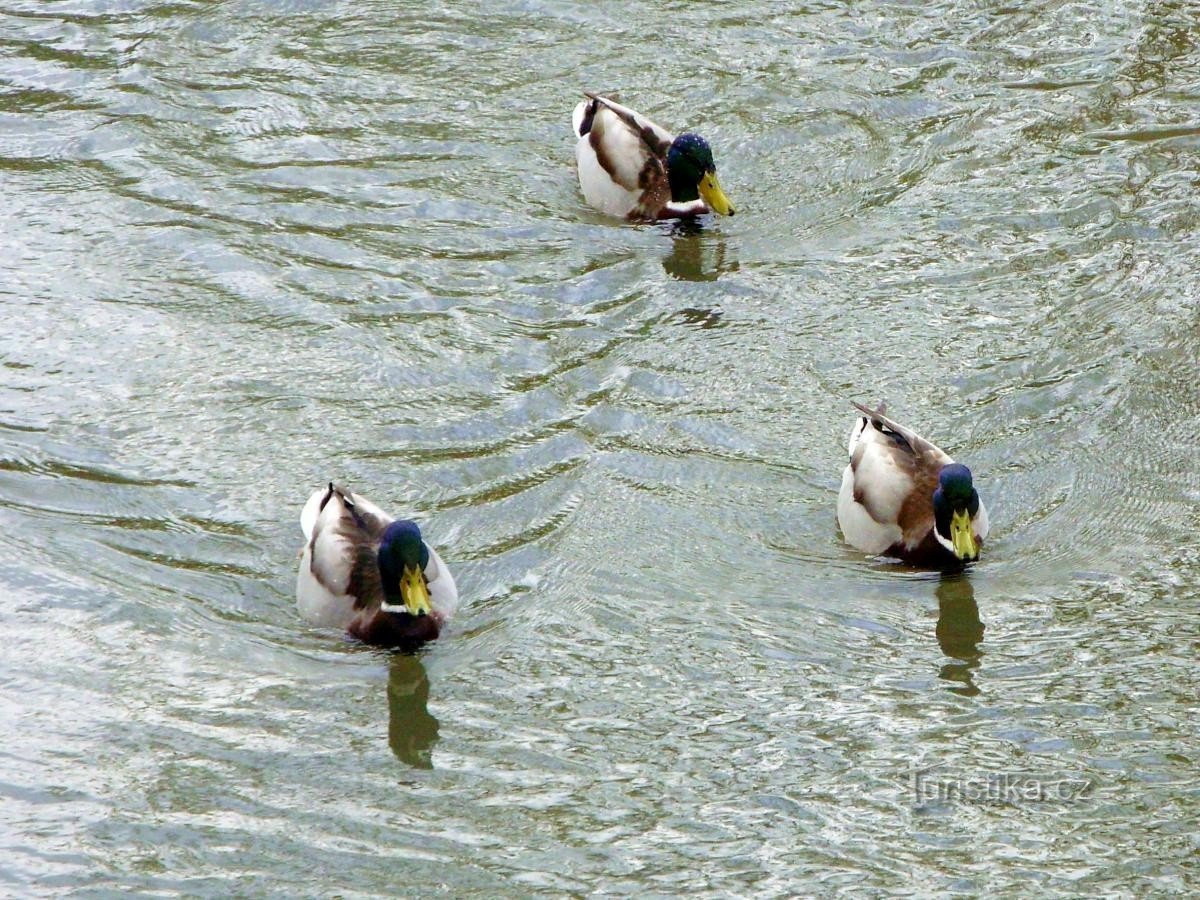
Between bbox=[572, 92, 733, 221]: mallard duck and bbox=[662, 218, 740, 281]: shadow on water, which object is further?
bbox=[572, 92, 733, 221]: mallard duck

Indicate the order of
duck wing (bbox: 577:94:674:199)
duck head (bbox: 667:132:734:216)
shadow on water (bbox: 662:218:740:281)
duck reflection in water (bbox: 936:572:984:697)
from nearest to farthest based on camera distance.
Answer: duck reflection in water (bbox: 936:572:984:697), shadow on water (bbox: 662:218:740:281), duck head (bbox: 667:132:734:216), duck wing (bbox: 577:94:674:199)

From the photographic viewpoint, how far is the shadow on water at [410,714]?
22.0ft

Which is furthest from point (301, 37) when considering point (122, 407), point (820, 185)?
point (122, 407)

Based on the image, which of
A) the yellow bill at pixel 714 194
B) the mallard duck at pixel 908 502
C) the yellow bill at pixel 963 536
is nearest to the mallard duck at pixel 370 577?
the mallard duck at pixel 908 502

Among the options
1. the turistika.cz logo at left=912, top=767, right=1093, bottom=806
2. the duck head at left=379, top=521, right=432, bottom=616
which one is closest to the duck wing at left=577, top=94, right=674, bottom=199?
the duck head at left=379, top=521, right=432, bottom=616

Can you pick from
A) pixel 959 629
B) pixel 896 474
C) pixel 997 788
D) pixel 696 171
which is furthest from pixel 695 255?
pixel 997 788

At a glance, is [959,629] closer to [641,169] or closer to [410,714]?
[410,714]

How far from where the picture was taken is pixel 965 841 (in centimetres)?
607

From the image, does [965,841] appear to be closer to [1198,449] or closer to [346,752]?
[346,752]

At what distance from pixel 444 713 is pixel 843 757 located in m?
1.52

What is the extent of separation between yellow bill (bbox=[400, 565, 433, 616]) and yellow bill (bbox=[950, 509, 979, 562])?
2.25m

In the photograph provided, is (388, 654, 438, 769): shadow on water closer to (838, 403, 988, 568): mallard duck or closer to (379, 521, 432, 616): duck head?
(379, 521, 432, 616): duck head

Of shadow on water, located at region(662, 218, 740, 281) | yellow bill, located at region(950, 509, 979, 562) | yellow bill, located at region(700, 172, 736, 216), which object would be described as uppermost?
yellow bill, located at region(700, 172, 736, 216)

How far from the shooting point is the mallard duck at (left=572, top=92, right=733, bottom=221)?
436 inches
